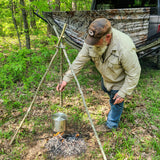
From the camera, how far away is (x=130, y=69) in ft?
6.88

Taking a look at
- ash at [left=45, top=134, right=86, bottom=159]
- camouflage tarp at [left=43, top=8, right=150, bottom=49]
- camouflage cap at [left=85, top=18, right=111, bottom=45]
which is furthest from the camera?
camouflage tarp at [left=43, top=8, right=150, bottom=49]

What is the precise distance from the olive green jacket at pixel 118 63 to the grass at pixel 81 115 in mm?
888

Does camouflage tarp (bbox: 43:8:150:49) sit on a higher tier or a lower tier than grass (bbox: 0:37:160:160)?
higher

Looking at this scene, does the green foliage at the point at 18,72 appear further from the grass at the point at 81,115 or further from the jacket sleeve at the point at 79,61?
the jacket sleeve at the point at 79,61

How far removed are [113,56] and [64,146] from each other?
154cm

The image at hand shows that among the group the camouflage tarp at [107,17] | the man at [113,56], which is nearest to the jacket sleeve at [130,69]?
the man at [113,56]

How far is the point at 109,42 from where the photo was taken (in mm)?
2064

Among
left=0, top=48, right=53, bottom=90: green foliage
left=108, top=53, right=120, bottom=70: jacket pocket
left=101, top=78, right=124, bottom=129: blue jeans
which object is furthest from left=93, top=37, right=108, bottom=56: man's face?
left=0, top=48, right=53, bottom=90: green foliage

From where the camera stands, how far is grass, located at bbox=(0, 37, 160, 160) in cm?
242

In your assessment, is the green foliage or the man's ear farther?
the green foliage

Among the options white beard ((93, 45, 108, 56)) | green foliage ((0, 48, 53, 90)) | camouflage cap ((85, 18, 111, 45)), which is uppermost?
camouflage cap ((85, 18, 111, 45))

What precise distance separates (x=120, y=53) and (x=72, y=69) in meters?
0.76

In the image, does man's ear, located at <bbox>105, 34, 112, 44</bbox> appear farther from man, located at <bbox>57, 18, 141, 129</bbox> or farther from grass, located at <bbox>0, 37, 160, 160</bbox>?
grass, located at <bbox>0, 37, 160, 160</bbox>

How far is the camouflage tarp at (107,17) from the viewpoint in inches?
144
